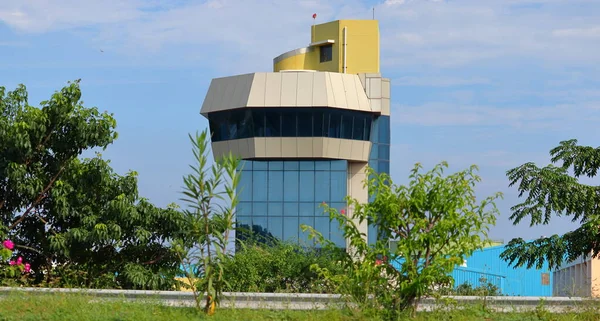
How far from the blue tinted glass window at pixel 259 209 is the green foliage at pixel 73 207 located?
34700 mm

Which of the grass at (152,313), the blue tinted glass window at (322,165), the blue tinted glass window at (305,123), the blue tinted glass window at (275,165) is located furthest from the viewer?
the blue tinted glass window at (275,165)

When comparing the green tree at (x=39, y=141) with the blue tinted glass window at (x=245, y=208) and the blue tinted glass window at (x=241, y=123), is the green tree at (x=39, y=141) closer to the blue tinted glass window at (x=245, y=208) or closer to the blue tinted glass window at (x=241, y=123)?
the blue tinted glass window at (x=241, y=123)

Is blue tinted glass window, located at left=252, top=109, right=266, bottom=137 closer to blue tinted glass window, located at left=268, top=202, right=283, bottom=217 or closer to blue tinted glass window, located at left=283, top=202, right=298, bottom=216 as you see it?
blue tinted glass window, located at left=268, top=202, right=283, bottom=217

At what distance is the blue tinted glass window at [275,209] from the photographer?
2275 inches

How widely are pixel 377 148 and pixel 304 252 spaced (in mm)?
36340

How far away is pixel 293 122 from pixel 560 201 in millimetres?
31835

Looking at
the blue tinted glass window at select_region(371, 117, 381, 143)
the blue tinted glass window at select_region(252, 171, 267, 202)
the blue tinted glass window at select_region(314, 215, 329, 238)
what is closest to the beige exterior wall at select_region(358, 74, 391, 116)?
the blue tinted glass window at select_region(371, 117, 381, 143)

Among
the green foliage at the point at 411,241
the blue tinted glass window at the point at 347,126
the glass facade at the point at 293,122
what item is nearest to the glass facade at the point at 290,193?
the blue tinted glass window at the point at 347,126

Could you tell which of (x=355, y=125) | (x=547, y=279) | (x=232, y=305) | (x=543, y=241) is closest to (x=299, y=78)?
(x=355, y=125)

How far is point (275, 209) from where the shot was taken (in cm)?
5788

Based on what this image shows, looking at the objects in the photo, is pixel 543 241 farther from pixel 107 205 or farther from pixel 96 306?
pixel 96 306

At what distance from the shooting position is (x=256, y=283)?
22.5m

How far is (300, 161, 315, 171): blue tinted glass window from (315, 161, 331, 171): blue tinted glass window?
0.88 feet

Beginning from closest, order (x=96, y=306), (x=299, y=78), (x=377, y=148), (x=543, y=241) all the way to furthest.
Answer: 1. (x=96, y=306)
2. (x=543, y=241)
3. (x=299, y=78)
4. (x=377, y=148)
